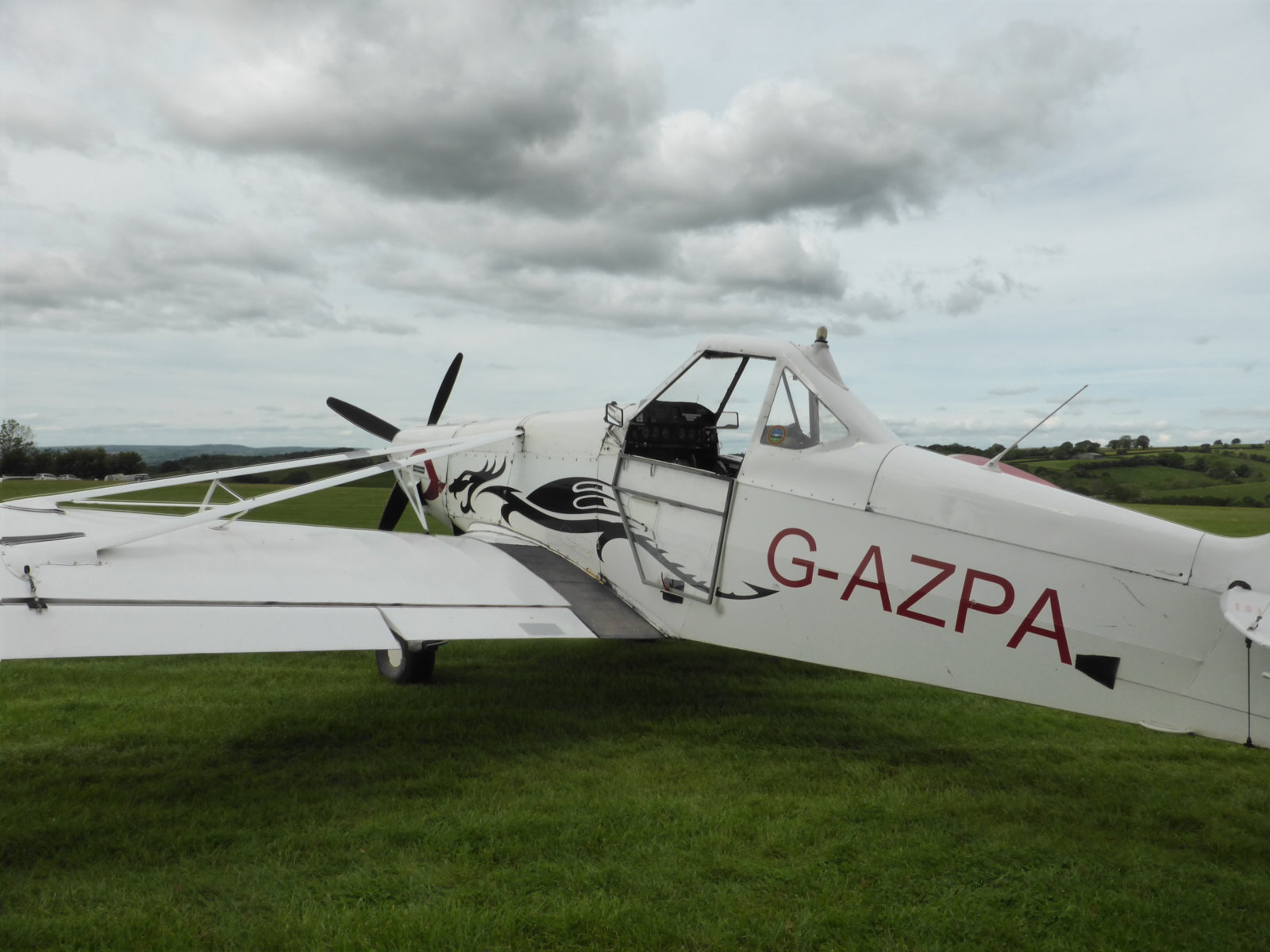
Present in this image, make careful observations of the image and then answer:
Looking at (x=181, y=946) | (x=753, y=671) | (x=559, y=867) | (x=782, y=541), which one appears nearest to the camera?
(x=181, y=946)

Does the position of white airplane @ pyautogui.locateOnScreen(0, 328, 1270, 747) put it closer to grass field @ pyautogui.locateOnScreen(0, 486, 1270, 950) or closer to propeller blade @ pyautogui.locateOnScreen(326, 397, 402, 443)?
grass field @ pyautogui.locateOnScreen(0, 486, 1270, 950)

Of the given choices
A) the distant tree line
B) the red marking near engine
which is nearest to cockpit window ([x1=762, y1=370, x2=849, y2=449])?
the red marking near engine

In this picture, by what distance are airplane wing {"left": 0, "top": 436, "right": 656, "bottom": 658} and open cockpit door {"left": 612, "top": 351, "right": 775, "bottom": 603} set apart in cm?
53

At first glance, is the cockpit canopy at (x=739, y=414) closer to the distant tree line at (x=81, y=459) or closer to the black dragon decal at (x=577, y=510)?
the black dragon decal at (x=577, y=510)

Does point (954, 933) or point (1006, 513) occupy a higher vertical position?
point (1006, 513)

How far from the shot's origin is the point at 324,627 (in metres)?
4.73

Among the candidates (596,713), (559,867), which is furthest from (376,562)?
(559,867)

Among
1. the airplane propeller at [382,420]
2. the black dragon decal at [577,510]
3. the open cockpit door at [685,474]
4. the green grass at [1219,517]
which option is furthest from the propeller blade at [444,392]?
the green grass at [1219,517]

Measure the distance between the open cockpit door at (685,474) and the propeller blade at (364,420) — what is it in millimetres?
4550

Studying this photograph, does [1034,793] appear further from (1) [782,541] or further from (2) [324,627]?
(2) [324,627]

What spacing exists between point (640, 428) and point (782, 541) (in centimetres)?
166

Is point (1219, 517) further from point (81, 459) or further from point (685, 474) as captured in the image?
point (81, 459)

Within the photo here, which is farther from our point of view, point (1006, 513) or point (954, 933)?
point (1006, 513)

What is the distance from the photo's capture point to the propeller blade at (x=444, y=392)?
9.77 metres
